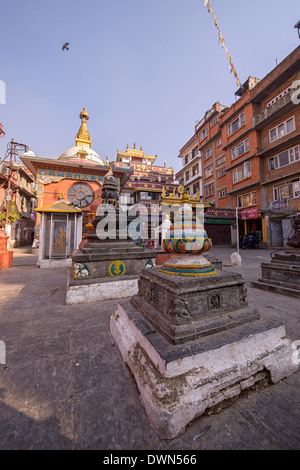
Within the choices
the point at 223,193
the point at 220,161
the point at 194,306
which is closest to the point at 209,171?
the point at 220,161

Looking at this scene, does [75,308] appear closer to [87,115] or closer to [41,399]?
[41,399]

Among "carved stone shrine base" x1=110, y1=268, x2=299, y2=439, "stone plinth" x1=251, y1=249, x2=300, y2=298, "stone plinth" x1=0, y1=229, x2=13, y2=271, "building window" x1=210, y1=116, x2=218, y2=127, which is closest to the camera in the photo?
"carved stone shrine base" x1=110, y1=268, x2=299, y2=439

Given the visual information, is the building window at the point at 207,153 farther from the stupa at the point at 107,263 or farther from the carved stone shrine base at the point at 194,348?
the carved stone shrine base at the point at 194,348

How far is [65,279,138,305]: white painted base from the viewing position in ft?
12.2

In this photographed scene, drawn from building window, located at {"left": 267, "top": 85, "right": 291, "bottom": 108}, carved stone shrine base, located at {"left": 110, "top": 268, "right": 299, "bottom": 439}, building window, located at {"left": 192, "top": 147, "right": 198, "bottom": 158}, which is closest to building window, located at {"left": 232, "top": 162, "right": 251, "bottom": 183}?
building window, located at {"left": 267, "top": 85, "right": 291, "bottom": 108}

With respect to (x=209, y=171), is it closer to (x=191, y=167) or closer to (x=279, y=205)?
(x=191, y=167)

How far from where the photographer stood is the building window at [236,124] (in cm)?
1948

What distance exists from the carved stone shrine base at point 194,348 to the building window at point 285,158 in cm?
1788

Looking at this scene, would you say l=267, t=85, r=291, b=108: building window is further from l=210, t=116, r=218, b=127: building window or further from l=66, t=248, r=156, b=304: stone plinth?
l=66, t=248, r=156, b=304: stone plinth

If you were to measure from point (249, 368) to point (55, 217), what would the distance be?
901 cm

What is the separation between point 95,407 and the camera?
4.64 ft

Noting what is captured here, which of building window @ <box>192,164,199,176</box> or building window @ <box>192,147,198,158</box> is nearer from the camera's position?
building window @ <box>192,164,199,176</box>

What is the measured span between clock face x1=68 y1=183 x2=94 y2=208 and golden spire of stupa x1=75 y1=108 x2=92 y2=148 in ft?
49.5
